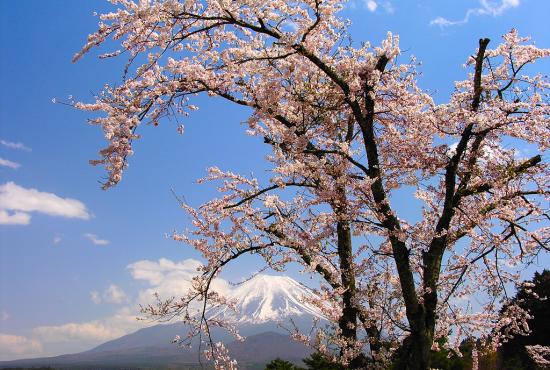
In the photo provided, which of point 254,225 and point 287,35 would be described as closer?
point 287,35

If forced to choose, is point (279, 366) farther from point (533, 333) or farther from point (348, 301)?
point (533, 333)

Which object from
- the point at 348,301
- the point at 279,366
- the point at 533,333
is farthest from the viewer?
the point at 533,333

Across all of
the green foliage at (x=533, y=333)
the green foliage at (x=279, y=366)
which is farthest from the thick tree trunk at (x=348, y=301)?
the green foliage at (x=533, y=333)

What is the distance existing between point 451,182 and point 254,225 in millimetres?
3980

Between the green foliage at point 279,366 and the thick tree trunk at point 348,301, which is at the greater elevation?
Answer: the thick tree trunk at point 348,301

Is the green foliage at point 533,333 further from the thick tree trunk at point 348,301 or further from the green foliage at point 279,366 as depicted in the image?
the thick tree trunk at point 348,301

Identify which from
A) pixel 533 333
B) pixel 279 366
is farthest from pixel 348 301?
pixel 533 333

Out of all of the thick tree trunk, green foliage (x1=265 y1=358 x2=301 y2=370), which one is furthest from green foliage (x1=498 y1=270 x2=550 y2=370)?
the thick tree trunk

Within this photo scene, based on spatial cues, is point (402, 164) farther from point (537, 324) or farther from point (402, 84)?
point (537, 324)

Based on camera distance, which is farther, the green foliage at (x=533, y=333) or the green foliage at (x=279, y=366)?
the green foliage at (x=533, y=333)

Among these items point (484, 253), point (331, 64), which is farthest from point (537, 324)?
point (331, 64)

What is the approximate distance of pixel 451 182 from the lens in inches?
289

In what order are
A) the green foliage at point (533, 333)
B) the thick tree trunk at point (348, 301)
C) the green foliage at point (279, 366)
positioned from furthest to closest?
1. the green foliage at point (533, 333)
2. the green foliage at point (279, 366)
3. the thick tree trunk at point (348, 301)

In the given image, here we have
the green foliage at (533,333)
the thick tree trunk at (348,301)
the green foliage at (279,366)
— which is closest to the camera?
the thick tree trunk at (348,301)
